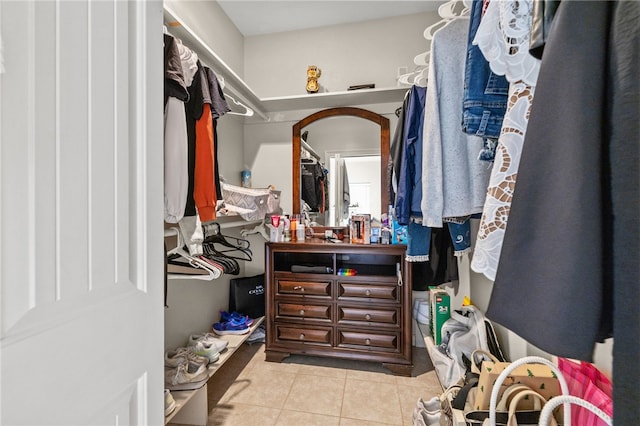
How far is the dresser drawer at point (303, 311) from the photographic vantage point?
2.01 metres

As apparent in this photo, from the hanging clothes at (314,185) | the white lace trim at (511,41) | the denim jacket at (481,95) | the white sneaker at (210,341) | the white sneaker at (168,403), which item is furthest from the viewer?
the hanging clothes at (314,185)

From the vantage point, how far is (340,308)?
78.4 inches

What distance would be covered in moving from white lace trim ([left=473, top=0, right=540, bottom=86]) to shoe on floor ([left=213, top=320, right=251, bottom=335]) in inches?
83.8

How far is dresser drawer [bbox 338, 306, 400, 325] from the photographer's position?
75.3 inches

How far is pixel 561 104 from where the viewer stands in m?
0.37

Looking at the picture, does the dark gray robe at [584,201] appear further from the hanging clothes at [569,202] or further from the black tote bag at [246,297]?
the black tote bag at [246,297]

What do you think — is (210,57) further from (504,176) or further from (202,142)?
(504,176)

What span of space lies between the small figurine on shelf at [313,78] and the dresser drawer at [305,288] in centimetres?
163

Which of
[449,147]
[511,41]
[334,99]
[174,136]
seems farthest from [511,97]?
[334,99]

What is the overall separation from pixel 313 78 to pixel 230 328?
2.16 meters

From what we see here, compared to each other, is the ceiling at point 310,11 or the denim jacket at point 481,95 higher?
the ceiling at point 310,11

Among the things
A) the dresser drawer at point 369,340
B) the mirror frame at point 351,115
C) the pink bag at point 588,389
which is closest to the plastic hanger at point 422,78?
the mirror frame at point 351,115

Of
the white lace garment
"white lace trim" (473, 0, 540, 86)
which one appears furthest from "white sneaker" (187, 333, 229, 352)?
"white lace trim" (473, 0, 540, 86)

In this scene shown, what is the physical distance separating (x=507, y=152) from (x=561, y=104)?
19cm
